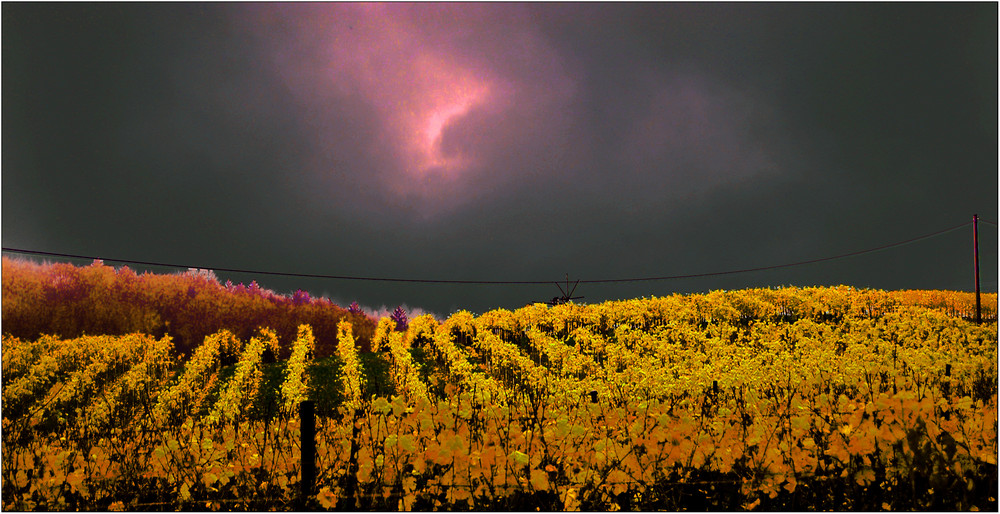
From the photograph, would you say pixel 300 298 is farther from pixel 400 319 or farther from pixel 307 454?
pixel 307 454

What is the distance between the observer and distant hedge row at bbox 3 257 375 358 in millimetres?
17438

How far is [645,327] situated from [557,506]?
796 inches

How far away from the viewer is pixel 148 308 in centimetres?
A: 2041

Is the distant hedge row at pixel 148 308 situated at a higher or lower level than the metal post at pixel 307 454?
higher

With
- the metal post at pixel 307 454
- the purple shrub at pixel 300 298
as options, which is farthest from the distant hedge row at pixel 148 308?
the metal post at pixel 307 454

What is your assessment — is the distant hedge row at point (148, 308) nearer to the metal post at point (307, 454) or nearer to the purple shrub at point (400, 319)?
the purple shrub at point (400, 319)

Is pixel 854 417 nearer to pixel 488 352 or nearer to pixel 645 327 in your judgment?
pixel 488 352

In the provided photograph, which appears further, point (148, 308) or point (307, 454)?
point (148, 308)

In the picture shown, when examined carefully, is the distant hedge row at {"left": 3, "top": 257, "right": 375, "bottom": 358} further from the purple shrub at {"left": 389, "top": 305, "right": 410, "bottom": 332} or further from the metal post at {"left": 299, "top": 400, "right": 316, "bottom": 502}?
the metal post at {"left": 299, "top": 400, "right": 316, "bottom": 502}

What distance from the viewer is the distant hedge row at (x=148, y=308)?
17438 millimetres

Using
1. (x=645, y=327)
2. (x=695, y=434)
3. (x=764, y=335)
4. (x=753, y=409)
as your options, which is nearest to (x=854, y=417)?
(x=695, y=434)

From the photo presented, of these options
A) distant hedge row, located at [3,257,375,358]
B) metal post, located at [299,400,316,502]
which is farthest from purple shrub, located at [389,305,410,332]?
metal post, located at [299,400,316,502]

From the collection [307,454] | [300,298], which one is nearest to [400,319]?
[300,298]

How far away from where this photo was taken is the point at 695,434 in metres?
4.53
